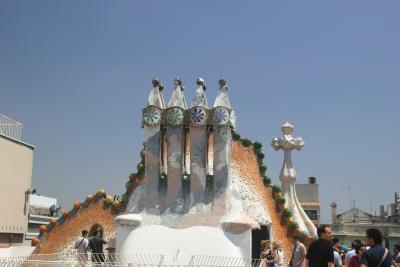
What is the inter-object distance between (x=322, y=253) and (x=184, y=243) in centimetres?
513

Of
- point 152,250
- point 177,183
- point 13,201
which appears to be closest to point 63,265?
point 152,250

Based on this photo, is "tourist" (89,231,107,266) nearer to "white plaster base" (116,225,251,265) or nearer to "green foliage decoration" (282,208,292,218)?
"white plaster base" (116,225,251,265)

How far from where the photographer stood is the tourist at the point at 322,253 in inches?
248

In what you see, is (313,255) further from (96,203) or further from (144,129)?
(96,203)

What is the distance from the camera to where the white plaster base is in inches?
427

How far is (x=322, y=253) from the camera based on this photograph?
6.30m

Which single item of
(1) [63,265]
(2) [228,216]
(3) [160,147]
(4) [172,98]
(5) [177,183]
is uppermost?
(4) [172,98]

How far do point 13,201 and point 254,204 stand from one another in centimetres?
1115

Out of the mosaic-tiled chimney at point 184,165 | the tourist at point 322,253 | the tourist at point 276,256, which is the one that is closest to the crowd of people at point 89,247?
the mosaic-tiled chimney at point 184,165

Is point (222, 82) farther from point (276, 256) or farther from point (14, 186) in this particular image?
point (14, 186)

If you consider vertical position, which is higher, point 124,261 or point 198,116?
point 198,116

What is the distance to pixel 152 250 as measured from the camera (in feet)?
36.3

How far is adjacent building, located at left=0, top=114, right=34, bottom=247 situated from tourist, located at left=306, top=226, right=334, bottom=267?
15.3 meters

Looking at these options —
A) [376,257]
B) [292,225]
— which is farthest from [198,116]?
[376,257]
